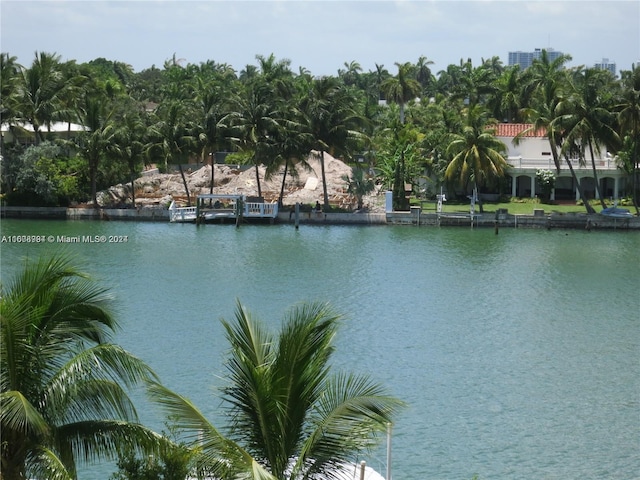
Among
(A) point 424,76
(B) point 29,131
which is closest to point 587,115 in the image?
(B) point 29,131

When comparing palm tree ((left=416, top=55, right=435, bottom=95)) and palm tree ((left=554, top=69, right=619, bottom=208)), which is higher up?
palm tree ((left=416, top=55, right=435, bottom=95))

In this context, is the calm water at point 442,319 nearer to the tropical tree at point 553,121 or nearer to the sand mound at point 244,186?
the tropical tree at point 553,121

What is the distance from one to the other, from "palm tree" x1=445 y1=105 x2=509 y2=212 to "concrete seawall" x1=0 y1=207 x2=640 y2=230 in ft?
6.70

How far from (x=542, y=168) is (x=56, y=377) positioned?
5881 centimetres

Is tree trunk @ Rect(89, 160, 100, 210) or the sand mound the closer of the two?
tree trunk @ Rect(89, 160, 100, 210)

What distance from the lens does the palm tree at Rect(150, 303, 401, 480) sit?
977 cm

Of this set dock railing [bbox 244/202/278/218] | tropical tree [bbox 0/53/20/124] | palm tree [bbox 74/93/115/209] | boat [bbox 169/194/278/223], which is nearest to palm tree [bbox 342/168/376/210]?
boat [bbox 169/194/278/223]

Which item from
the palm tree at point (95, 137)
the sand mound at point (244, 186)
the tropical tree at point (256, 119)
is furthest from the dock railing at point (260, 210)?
the palm tree at point (95, 137)

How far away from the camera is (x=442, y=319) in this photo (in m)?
33.2

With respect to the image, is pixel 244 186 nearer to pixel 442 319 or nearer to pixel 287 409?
pixel 442 319

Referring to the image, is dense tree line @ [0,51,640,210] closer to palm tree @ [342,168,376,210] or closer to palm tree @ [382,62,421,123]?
palm tree @ [342,168,376,210]

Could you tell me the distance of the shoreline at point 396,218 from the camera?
58469 mm

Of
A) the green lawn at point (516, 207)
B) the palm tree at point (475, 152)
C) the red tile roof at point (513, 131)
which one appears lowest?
the green lawn at point (516, 207)

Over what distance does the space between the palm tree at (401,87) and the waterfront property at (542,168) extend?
20.1m
